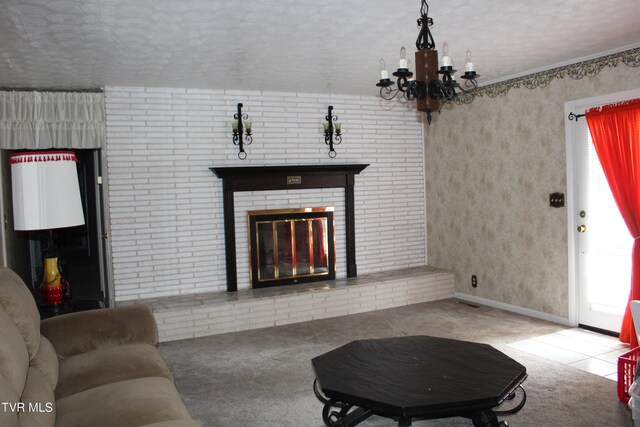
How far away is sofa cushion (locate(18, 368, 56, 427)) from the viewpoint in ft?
6.02

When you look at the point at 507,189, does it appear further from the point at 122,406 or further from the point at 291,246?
the point at 122,406

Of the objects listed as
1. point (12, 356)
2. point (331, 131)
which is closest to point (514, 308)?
point (331, 131)

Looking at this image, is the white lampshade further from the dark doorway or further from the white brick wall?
the dark doorway

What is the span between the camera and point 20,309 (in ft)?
7.86

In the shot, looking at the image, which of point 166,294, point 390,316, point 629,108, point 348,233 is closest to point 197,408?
point 166,294

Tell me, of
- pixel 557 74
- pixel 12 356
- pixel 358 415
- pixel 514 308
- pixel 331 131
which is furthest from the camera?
pixel 331 131

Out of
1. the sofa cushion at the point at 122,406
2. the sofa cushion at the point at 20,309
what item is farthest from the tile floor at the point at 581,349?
the sofa cushion at the point at 20,309

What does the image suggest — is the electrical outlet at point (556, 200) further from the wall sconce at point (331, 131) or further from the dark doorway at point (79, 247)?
the dark doorway at point (79, 247)

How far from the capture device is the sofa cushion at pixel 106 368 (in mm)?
2500

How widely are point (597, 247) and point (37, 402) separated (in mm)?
4439

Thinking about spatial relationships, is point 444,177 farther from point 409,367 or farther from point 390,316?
point 409,367

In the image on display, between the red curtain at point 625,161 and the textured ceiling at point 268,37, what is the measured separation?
56cm

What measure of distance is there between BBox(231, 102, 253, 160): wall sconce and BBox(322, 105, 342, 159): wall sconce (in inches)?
35.5

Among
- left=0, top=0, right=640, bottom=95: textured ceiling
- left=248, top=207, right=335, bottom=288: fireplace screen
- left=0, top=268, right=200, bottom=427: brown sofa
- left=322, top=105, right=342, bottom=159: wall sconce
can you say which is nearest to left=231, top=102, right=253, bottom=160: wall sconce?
left=0, top=0, right=640, bottom=95: textured ceiling
